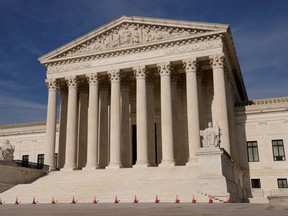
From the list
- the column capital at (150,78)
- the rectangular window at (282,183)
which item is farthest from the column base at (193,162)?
the rectangular window at (282,183)

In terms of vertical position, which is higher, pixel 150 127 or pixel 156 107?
pixel 156 107

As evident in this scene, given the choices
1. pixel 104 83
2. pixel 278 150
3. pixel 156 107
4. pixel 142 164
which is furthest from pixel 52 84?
pixel 278 150

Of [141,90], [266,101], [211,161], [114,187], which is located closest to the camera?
[211,161]

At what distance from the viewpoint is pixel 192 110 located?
38938 mm

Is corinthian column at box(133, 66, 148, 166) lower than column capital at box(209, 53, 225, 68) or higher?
lower

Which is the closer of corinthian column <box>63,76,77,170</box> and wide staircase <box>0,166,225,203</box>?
wide staircase <box>0,166,225,203</box>

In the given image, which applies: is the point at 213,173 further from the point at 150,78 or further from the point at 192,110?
the point at 150,78

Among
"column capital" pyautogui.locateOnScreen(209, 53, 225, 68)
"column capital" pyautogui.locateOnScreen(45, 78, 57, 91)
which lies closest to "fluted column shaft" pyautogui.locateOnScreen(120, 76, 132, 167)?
"column capital" pyautogui.locateOnScreen(45, 78, 57, 91)

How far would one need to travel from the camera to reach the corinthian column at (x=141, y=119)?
131 ft

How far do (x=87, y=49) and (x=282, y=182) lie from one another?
101 ft

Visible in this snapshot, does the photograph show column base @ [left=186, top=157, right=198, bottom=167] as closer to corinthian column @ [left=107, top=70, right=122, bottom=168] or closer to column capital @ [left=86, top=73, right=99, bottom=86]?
corinthian column @ [left=107, top=70, right=122, bottom=168]

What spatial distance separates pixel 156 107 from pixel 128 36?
37.1ft

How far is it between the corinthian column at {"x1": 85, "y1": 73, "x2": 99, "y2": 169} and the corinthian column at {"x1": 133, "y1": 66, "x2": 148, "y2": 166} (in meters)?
5.97

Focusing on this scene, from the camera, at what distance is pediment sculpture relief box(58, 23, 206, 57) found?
1658 inches
